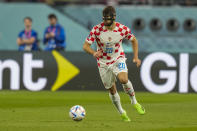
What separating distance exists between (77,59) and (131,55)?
1754mm

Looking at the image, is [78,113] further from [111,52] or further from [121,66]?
[111,52]

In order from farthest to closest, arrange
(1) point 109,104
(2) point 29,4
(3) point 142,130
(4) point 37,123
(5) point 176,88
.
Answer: (2) point 29,4
(5) point 176,88
(1) point 109,104
(4) point 37,123
(3) point 142,130

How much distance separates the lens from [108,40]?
13.1 m

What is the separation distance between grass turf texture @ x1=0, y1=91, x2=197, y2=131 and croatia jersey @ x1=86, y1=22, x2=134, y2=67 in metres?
1.19

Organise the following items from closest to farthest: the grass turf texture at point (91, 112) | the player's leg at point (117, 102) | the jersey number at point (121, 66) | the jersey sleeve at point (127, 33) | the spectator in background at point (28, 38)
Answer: the grass turf texture at point (91, 112) → the player's leg at point (117, 102) → the jersey number at point (121, 66) → the jersey sleeve at point (127, 33) → the spectator in background at point (28, 38)

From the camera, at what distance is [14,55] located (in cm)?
2194

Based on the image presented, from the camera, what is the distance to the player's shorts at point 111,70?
13117mm

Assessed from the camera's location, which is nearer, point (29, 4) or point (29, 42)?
point (29, 42)

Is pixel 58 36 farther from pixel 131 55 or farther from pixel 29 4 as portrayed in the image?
pixel 29 4

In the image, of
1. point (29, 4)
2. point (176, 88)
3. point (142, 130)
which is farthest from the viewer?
point (29, 4)

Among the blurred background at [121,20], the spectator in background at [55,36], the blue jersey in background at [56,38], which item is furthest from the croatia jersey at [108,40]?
the blurred background at [121,20]

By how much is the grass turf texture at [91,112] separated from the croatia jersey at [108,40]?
119 cm

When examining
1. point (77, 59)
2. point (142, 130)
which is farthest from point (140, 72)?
point (142, 130)

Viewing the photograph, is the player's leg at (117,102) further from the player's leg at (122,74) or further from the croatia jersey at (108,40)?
the croatia jersey at (108,40)
